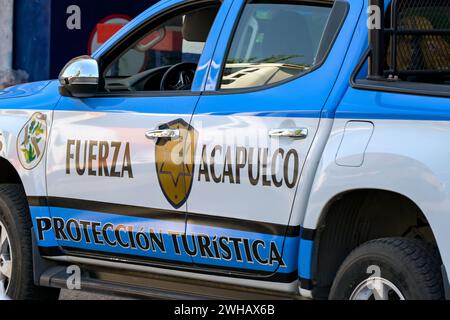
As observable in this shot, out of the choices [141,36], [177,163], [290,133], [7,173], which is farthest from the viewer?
[7,173]

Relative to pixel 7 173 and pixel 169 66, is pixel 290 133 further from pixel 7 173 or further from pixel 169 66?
pixel 7 173

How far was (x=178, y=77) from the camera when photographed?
604 centimetres

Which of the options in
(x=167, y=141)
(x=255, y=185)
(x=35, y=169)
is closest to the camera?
(x=255, y=185)

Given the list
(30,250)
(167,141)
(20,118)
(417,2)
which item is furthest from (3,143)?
(417,2)

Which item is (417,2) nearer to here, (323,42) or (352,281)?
(323,42)

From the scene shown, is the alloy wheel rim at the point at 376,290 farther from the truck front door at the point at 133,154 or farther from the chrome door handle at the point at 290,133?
the truck front door at the point at 133,154

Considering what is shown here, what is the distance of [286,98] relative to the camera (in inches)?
189

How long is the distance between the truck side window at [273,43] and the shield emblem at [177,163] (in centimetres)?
30

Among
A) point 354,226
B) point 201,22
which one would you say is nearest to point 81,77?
point 201,22

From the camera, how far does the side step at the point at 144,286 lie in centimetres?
505

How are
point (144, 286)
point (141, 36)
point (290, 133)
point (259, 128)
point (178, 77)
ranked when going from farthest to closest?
point (178, 77), point (141, 36), point (144, 286), point (259, 128), point (290, 133)

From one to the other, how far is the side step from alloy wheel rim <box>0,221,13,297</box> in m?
0.26

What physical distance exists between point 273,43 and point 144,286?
53.6 inches
